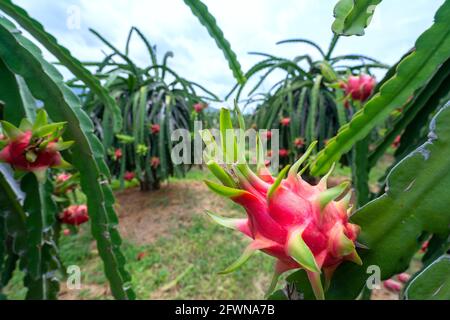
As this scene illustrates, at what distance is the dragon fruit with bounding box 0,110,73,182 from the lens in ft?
1.41

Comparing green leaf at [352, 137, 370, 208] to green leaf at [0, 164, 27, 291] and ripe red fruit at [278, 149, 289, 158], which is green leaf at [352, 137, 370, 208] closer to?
green leaf at [0, 164, 27, 291]

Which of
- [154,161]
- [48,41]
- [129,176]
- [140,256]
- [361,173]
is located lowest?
[140,256]

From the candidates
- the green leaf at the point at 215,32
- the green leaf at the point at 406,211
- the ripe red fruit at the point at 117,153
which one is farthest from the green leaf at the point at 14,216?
the ripe red fruit at the point at 117,153

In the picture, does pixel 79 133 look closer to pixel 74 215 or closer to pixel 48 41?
pixel 48 41

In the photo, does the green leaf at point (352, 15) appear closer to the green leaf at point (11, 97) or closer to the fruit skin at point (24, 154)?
the fruit skin at point (24, 154)

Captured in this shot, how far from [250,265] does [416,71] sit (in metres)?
1.18

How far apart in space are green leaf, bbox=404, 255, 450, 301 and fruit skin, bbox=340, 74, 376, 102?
54 cm

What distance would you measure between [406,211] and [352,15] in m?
0.19

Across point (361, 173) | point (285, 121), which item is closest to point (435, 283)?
point (361, 173)

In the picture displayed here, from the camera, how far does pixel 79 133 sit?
0.51 metres

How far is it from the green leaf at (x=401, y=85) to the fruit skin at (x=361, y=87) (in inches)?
12.4

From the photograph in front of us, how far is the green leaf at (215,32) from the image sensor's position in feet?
2.02

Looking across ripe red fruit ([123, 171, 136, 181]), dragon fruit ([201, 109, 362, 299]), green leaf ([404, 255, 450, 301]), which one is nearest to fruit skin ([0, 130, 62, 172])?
dragon fruit ([201, 109, 362, 299])
